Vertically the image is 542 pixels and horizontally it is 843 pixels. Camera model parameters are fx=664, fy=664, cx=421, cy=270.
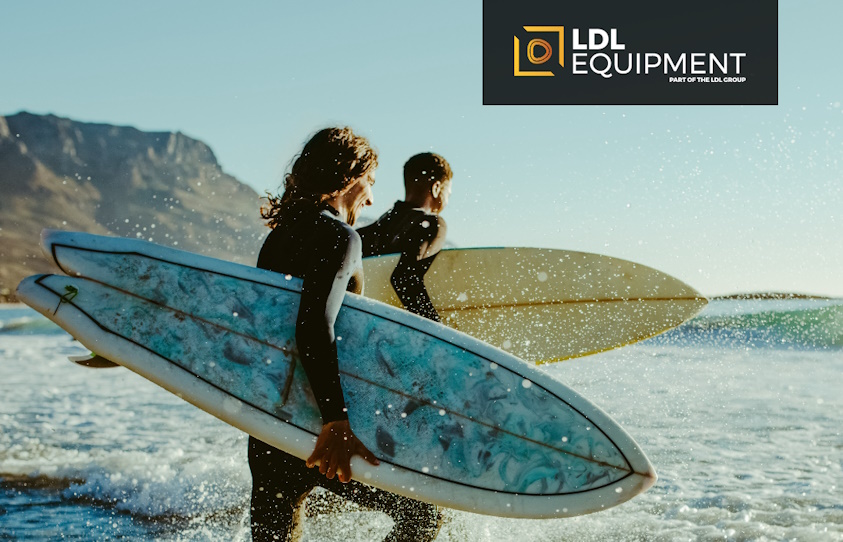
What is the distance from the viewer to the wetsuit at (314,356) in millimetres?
1573

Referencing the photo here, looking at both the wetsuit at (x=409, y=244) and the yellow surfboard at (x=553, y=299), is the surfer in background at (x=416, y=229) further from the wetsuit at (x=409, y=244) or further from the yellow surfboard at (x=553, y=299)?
the yellow surfboard at (x=553, y=299)

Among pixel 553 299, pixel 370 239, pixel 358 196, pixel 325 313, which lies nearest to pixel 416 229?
pixel 370 239

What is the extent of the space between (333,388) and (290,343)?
38cm

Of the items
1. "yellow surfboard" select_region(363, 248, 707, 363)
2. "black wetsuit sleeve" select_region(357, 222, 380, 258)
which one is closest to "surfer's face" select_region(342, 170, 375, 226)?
"black wetsuit sleeve" select_region(357, 222, 380, 258)

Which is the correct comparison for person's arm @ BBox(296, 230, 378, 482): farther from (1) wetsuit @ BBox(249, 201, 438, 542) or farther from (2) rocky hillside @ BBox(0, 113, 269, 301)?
(2) rocky hillside @ BBox(0, 113, 269, 301)

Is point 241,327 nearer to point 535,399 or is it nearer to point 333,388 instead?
point 333,388

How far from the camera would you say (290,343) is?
76.0 inches

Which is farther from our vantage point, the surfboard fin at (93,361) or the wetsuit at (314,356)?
the surfboard fin at (93,361)

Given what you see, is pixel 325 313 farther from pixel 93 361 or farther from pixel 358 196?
pixel 93 361

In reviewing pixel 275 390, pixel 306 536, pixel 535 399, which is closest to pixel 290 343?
pixel 275 390

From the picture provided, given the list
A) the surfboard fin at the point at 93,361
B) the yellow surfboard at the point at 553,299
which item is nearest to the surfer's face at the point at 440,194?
the yellow surfboard at the point at 553,299

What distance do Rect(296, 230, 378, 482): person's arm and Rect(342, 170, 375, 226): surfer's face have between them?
0.25 meters

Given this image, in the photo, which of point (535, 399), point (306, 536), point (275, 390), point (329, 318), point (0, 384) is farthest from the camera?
point (0, 384)

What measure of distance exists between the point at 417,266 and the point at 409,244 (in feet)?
0.41
